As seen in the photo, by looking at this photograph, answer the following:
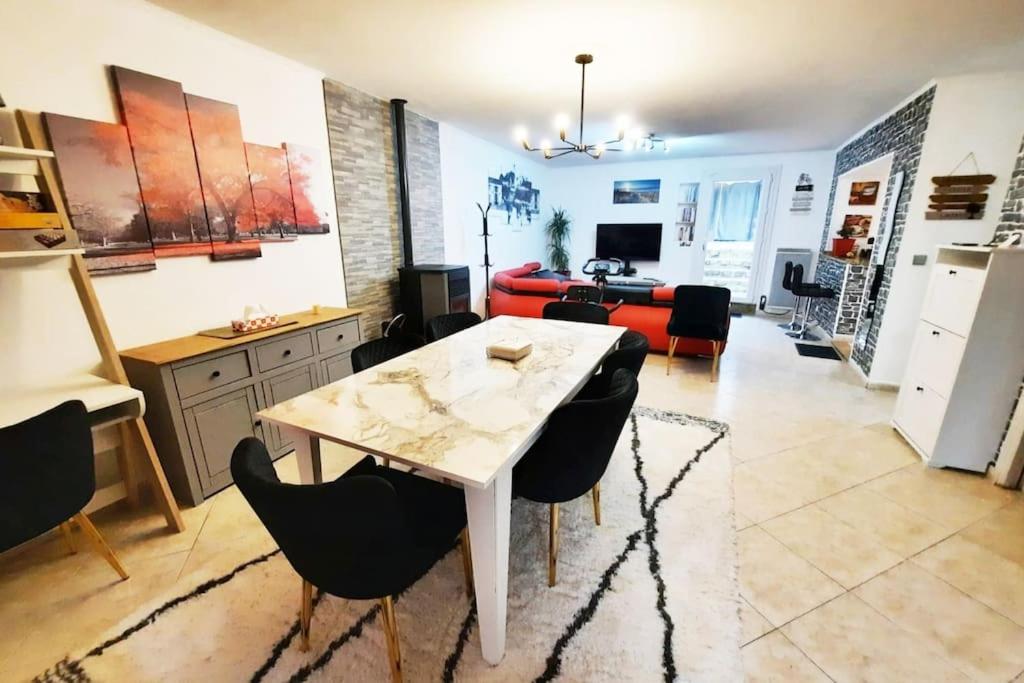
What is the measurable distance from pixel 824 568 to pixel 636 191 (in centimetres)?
640

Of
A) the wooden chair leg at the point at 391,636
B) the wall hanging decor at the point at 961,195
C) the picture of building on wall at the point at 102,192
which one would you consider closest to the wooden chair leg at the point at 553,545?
the wooden chair leg at the point at 391,636

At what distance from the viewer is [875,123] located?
4105 mm

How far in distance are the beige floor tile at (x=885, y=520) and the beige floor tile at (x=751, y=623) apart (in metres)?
0.84

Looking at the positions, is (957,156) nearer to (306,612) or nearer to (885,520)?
(885,520)

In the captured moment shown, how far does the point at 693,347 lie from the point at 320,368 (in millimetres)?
3553

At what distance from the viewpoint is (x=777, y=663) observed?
1310mm

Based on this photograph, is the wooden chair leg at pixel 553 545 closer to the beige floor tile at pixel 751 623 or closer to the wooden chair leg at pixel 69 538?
the beige floor tile at pixel 751 623

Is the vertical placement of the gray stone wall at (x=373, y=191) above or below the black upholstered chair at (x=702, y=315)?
above

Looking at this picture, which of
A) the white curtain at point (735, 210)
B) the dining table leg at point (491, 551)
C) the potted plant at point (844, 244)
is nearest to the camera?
the dining table leg at point (491, 551)

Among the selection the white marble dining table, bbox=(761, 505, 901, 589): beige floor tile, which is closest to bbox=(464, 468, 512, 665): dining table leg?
the white marble dining table

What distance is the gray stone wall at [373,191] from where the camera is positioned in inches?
125

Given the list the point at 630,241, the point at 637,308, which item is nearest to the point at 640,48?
the point at 637,308

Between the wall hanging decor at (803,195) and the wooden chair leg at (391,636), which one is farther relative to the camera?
the wall hanging decor at (803,195)

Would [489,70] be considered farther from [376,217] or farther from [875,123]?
[875,123]
